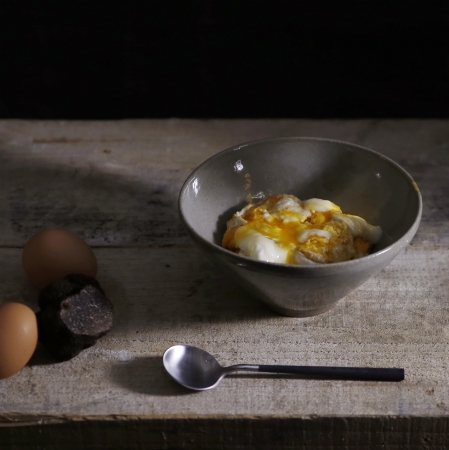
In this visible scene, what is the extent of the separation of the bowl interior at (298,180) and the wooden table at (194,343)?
122 millimetres

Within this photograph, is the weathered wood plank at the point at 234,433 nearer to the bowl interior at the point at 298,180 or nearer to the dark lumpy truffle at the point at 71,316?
the dark lumpy truffle at the point at 71,316

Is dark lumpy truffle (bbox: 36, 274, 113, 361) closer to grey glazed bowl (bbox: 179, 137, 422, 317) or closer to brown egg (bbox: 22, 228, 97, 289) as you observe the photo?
brown egg (bbox: 22, 228, 97, 289)

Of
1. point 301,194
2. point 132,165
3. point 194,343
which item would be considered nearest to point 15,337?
point 194,343

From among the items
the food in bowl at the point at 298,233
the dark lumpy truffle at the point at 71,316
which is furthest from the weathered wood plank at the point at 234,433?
the food in bowl at the point at 298,233

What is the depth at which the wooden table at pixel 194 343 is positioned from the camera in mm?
976

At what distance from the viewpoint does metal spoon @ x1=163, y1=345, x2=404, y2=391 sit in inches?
39.9

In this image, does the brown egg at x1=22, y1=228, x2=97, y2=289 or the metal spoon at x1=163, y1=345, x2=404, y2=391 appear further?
the brown egg at x1=22, y1=228, x2=97, y2=289

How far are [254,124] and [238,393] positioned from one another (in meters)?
1.03
